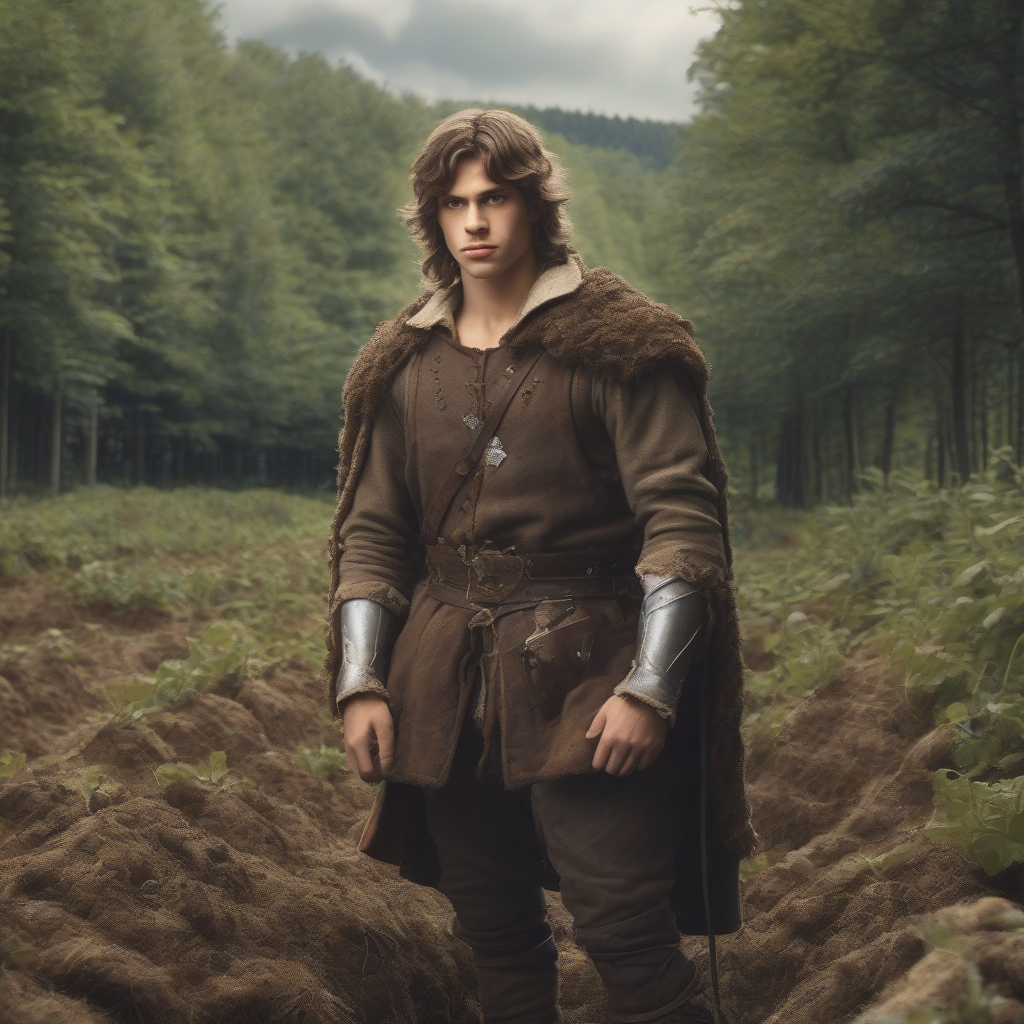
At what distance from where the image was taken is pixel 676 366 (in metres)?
2.62

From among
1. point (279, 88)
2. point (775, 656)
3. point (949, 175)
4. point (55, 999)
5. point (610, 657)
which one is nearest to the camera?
point (55, 999)

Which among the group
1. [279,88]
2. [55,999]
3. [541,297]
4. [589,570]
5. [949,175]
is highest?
[279,88]

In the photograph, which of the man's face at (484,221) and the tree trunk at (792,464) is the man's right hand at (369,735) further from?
the tree trunk at (792,464)

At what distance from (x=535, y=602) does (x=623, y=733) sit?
1.32 feet

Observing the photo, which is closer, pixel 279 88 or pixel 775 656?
pixel 775 656

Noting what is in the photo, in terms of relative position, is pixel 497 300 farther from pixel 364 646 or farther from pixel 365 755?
pixel 365 755

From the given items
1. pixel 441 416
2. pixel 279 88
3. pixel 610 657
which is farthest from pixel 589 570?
pixel 279 88

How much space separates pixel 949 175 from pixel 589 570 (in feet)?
23.6

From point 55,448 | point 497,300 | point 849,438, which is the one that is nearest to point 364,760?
point 497,300

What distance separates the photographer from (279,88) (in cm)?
3994

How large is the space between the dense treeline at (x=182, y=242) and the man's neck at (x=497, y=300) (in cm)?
1368

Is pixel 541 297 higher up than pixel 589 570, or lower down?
higher up

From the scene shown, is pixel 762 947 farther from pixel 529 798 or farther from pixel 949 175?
pixel 949 175

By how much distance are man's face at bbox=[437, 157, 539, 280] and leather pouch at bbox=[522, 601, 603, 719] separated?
81cm
